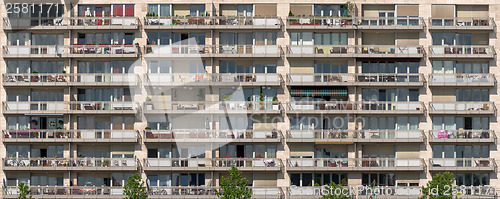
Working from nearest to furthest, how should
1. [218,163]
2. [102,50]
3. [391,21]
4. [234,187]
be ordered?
[234,187]
[218,163]
[102,50]
[391,21]

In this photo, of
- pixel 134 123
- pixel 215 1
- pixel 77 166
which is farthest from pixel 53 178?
pixel 215 1

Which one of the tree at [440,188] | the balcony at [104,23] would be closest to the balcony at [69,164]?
the balcony at [104,23]

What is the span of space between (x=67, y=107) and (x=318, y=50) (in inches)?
906

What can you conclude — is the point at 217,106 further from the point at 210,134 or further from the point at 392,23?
the point at 392,23

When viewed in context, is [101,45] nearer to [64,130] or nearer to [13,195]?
[64,130]

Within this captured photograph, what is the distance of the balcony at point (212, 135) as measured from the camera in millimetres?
84500

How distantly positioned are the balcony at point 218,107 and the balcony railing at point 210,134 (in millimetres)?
1702

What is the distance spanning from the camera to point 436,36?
86688 millimetres

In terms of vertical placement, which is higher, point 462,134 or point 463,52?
point 463,52

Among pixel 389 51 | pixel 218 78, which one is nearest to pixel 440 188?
pixel 389 51

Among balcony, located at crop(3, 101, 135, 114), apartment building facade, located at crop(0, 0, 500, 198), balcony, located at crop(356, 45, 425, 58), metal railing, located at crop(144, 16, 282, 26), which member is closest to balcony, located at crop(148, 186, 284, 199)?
apartment building facade, located at crop(0, 0, 500, 198)

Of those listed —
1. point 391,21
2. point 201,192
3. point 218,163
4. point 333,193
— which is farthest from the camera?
point 391,21

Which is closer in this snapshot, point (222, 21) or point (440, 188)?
point (440, 188)

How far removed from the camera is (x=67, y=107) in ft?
280
